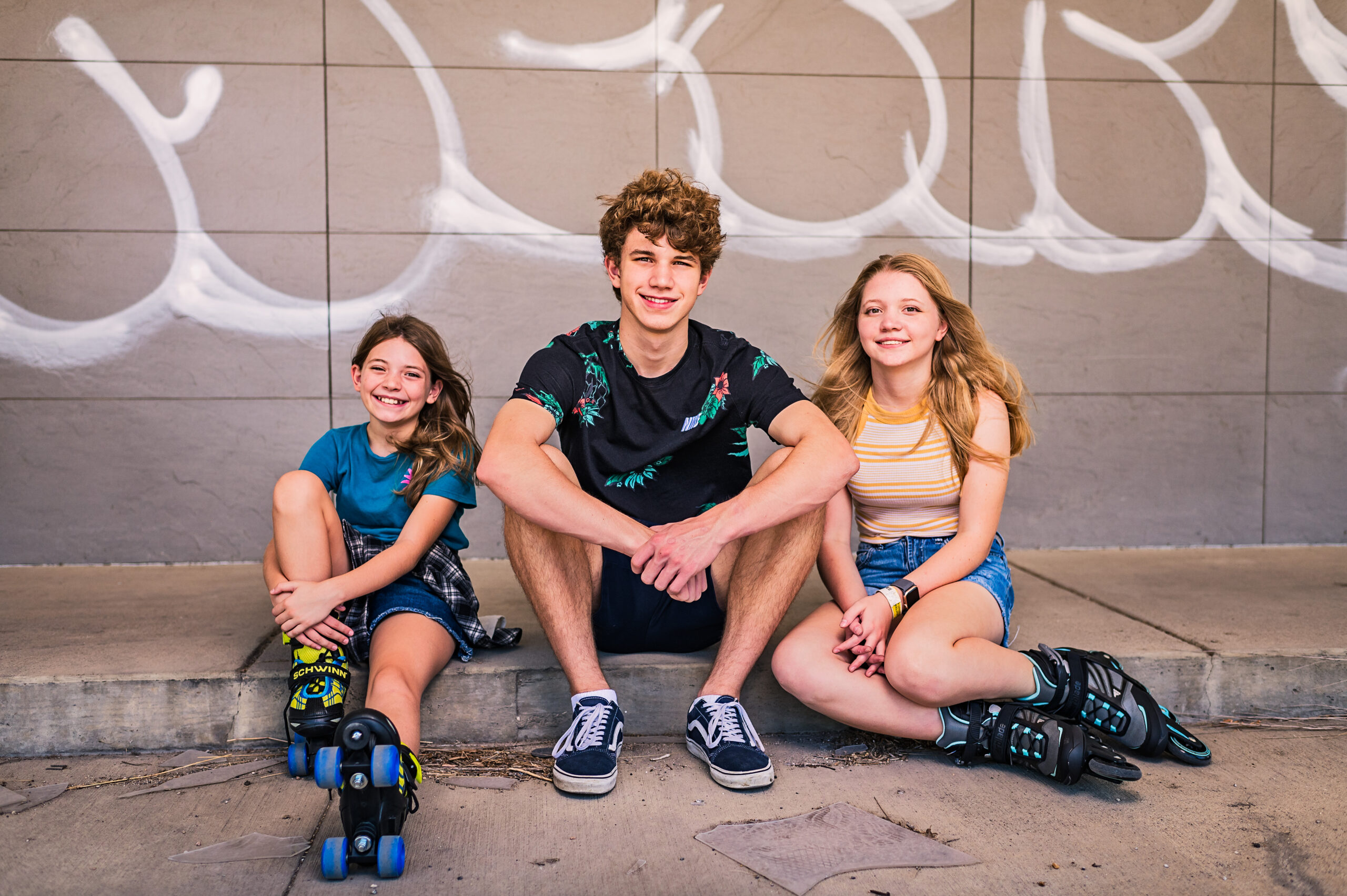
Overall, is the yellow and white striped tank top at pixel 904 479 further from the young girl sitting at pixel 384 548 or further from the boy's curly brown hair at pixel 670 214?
the young girl sitting at pixel 384 548

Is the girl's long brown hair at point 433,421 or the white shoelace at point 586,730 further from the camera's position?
the girl's long brown hair at point 433,421

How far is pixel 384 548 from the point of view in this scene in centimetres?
257

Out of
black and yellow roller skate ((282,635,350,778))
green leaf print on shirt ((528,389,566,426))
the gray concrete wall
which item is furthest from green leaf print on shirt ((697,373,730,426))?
the gray concrete wall

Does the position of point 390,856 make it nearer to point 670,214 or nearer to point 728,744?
point 728,744

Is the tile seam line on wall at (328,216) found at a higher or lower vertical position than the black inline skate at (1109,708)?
higher

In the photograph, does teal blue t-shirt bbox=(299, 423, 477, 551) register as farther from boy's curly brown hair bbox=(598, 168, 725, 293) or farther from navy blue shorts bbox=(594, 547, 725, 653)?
boy's curly brown hair bbox=(598, 168, 725, 293)

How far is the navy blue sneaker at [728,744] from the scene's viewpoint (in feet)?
7.04

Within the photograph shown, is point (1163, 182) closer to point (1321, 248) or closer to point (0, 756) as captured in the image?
point (1321, 248)

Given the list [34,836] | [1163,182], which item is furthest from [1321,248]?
[34,836]

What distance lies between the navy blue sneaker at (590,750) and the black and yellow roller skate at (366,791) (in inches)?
17.0

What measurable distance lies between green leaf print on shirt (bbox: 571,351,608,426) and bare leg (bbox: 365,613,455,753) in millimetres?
673

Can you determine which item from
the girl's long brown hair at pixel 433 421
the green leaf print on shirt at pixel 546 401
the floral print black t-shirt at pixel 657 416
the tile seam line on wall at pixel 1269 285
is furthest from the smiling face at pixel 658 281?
the tile seam line on wall at pixel 1269 285

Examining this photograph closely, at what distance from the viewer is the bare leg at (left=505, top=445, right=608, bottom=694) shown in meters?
2.31

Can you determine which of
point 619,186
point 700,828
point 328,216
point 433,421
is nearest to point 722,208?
point 619,186
